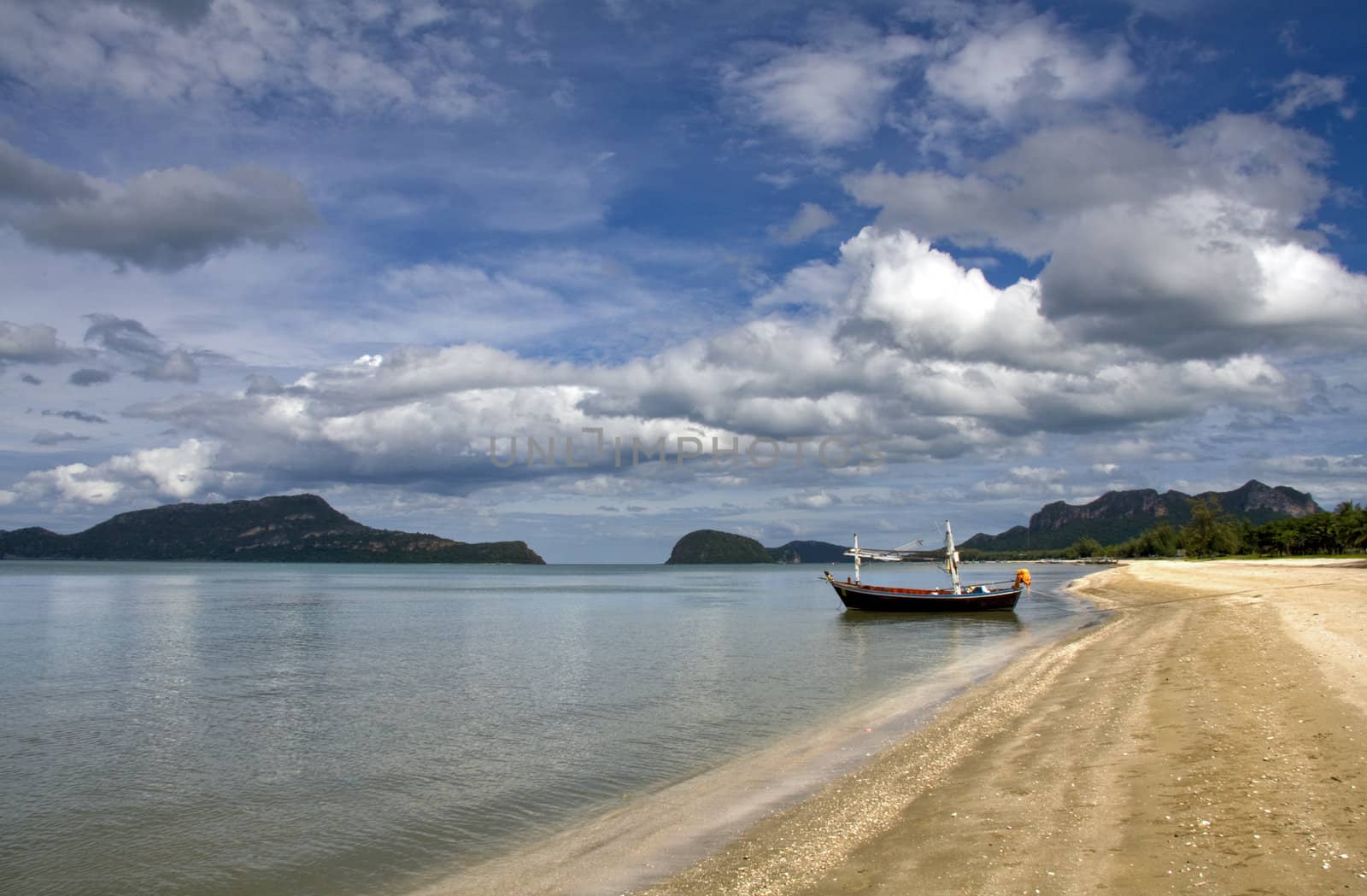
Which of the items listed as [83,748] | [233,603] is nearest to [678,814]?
[83,748]

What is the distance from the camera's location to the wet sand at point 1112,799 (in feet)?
27.8

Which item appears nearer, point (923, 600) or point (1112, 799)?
point (1112, 799)

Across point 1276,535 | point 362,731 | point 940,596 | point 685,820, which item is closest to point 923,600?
point 940,596

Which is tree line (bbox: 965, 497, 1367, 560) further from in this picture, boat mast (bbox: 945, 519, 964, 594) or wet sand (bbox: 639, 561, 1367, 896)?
wet sand (bbox: 639, 561, 1367, 896)

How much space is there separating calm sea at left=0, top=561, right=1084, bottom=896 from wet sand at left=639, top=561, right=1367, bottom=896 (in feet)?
Answer: 14.7

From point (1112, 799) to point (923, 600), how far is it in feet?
190

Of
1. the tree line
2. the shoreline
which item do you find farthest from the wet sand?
the tree line

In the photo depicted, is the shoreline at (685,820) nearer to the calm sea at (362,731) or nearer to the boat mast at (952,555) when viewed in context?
the calm sea at (362,731)

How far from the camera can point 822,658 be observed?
37.1m

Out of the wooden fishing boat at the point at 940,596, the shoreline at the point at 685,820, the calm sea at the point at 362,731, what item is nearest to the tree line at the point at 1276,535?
the wooden fishing boat at the point at 940,596

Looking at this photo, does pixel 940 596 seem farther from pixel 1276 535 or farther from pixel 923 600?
pixel 1276 535

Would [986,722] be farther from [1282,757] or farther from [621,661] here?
[621,661]

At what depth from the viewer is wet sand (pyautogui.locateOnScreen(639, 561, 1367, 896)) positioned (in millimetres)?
8477

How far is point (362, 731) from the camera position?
22.1m
